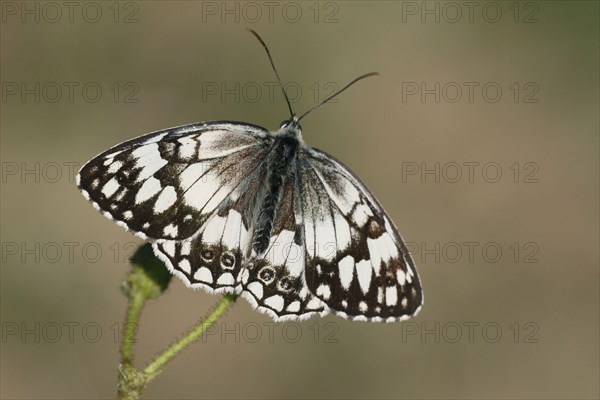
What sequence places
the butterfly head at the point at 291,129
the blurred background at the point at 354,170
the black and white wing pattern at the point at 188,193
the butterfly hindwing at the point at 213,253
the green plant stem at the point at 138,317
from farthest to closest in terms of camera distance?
the blurred background at the point at 354,170, the butterfly head at the point at 291,129, the black and white wing pattern at the point at 188,193, the butterfly hindwing at the point at 213,253, the green plant stem at the point at 138,317

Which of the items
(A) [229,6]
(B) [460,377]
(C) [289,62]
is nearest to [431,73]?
(C) [289,62]

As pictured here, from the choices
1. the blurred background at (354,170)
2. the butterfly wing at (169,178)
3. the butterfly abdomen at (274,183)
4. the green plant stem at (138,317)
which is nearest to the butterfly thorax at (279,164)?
the butterfly abdomen at (274,183)

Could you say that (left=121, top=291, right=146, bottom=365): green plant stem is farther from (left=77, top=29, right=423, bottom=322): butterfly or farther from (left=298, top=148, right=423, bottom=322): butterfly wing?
(left=298, top=148, right=423, bottom=322): butterfly wing

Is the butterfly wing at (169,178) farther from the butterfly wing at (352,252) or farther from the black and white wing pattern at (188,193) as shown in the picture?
the butterfly wing at (352,252)

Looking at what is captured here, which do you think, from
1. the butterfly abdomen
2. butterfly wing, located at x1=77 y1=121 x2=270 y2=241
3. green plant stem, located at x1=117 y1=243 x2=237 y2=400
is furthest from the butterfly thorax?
green plant stem, located at x1=117 y1=243 x2=237 y2=400

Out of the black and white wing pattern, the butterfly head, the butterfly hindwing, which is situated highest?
the butterfly head
